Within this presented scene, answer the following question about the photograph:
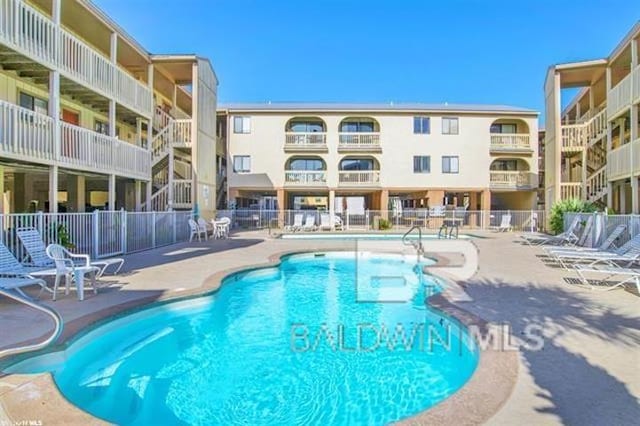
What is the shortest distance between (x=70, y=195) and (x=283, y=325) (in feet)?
48.0

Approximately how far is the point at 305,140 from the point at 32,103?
1754 centimetres

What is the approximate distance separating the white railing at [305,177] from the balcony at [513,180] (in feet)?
40.0

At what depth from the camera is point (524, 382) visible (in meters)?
3.62

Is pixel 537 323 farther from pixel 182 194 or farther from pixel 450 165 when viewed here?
pixel 450 165

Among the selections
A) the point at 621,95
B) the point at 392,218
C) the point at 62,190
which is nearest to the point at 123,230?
the point at 62,190

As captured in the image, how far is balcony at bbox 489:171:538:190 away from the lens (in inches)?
1102

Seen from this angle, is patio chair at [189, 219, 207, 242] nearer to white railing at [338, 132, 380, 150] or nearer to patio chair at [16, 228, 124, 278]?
patio chair at [16, 228, 124, 278]

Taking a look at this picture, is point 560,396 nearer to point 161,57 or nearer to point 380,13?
point 161,57

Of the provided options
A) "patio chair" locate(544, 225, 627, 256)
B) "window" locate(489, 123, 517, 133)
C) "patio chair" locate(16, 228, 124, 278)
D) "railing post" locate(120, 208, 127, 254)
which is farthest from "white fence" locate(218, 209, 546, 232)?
"patio chair" locate(16, 228, 124, 278)

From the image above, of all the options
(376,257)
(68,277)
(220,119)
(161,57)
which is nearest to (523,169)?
(376,257)

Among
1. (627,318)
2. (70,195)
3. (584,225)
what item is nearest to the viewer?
(627,318)

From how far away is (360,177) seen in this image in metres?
28.4

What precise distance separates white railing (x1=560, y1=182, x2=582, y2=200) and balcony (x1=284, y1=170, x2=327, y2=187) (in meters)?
14.6

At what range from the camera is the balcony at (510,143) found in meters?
28.1
